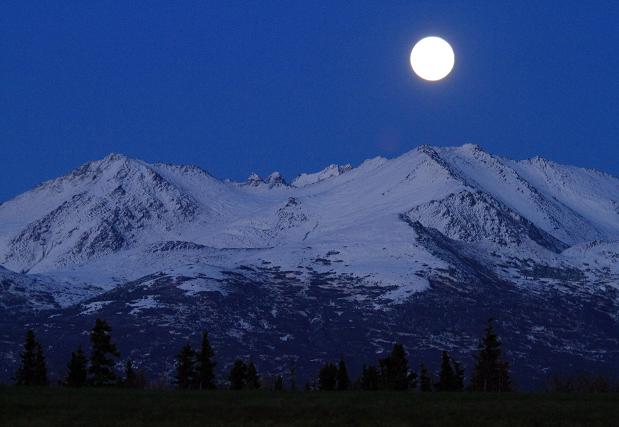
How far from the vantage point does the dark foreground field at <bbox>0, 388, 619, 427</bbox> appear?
76812 mm

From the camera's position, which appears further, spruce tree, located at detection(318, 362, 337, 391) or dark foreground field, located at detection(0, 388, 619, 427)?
spruce tree, located at detection(318, 362, 337, 391)

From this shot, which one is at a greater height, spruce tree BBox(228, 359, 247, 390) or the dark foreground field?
spruce tree BBox(228, 359, 247, 390)

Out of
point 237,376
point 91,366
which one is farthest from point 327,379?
point 91,366

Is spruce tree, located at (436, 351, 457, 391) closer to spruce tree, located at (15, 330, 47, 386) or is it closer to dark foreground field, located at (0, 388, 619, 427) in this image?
spruce tree, located at (15, 330, 47, 386)

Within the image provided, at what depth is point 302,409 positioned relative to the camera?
83.4m

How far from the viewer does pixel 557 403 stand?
8712cm

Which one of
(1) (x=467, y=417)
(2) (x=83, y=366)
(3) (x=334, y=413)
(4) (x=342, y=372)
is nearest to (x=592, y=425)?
(1) (x=467, y=417)

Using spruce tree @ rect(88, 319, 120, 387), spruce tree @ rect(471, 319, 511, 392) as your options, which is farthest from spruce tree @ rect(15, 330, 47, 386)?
spruce tree @ rect(471, 319, 511, 392)

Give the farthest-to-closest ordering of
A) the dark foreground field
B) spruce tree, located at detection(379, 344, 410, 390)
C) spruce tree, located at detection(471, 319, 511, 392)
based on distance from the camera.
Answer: spruce tree, located at detection(379, 344, 410, 390)
spruce tree, located at detection(471, 319, 511, 392)
the dark foreground field

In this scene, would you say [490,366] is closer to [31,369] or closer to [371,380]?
[371,380]

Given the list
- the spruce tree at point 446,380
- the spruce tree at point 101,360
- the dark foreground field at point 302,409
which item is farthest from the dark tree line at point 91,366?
the spruce tree at point 446,380

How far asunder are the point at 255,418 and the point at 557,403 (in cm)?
2394

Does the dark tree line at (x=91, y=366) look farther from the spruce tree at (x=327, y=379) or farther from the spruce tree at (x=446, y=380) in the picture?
the spruce tree at (x=446, y=380)

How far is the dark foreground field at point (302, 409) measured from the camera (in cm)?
7681
